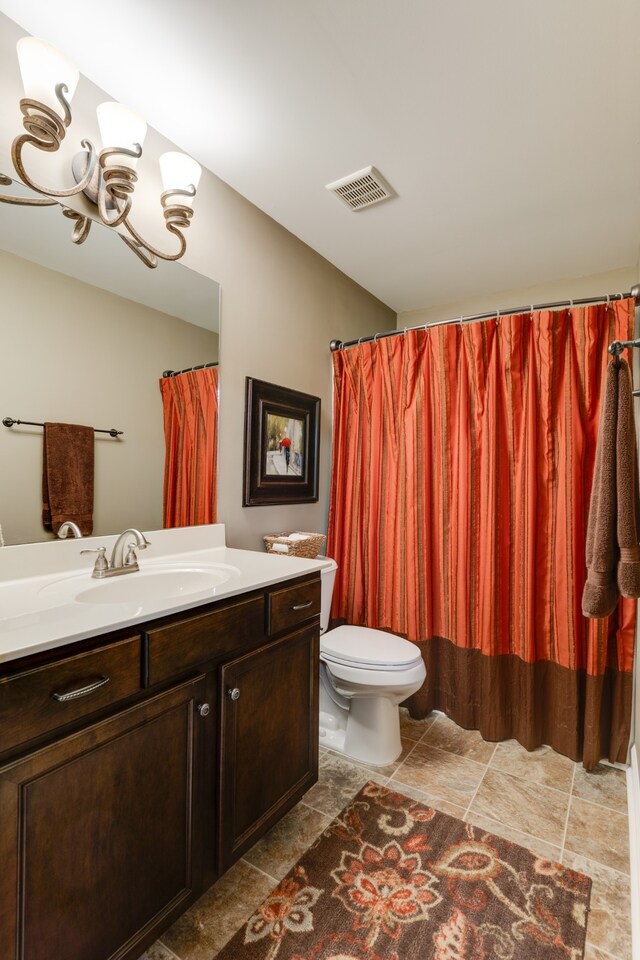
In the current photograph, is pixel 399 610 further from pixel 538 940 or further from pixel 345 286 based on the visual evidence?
pixel 345 286

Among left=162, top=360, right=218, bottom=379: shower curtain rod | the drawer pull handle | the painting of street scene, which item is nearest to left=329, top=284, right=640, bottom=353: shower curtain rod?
the painting of street scene

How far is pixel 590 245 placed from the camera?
6.99 feet

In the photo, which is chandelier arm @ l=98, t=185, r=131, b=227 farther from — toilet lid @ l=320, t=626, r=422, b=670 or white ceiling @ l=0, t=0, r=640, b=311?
toilet lid @ l=320, t=626, r=422, b=670

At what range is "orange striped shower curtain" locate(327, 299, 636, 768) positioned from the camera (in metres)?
1.88

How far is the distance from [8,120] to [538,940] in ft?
8.26

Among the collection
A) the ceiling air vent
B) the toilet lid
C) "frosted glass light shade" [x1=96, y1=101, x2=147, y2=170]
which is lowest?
the toilet lid

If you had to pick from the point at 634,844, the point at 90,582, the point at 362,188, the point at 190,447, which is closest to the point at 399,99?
the point at 362,188

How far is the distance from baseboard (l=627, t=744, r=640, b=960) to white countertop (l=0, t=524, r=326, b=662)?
3.99 feet

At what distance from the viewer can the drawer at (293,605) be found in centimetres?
133

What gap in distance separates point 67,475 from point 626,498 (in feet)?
5.28

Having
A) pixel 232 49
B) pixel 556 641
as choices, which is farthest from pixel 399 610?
pixel 232 49

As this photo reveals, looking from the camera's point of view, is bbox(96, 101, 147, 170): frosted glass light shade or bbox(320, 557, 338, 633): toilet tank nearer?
bbox(96, 101, 147, 170): frosted glass light shade

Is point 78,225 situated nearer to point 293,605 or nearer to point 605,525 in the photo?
point 293,605

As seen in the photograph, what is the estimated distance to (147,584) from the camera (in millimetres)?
1358
